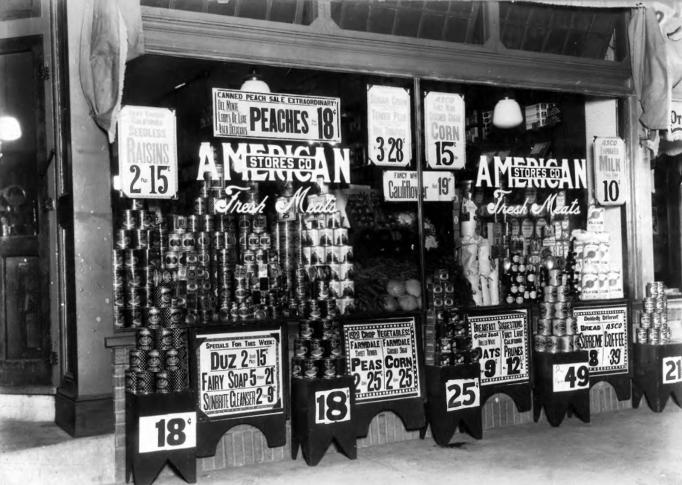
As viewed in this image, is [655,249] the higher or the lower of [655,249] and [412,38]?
the lower

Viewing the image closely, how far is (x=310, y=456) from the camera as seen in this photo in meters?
6.41

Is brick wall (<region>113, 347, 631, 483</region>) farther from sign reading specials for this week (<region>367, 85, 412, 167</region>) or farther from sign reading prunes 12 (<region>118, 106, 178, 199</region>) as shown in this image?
sign reading specials for this week (<region>367, 85, 412, 167</region>)

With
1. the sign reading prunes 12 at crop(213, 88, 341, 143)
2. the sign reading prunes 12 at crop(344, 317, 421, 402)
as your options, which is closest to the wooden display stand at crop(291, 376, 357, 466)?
the sign reading prunes 12 at crop(344, 317, 421, 402)

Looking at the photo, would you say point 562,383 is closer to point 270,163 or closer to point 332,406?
point 332,406

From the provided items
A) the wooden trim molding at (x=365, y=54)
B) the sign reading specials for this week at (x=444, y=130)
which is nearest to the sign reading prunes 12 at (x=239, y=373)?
the wooden trim molding at (x=365, y=54)

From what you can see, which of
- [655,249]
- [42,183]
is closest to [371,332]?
[42,183]

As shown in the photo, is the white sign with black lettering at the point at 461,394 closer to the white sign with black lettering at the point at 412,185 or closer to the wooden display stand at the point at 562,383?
the wooden display stand at the point at 562,383

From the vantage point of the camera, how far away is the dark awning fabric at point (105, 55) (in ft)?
19.8

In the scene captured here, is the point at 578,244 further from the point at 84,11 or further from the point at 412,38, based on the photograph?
the point at 84,11

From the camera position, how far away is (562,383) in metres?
7.69

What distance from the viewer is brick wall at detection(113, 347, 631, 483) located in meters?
6.16

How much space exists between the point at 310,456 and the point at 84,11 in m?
4.08

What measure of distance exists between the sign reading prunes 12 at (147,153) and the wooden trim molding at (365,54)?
57cm

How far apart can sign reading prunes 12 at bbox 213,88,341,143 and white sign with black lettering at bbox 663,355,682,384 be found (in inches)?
170
